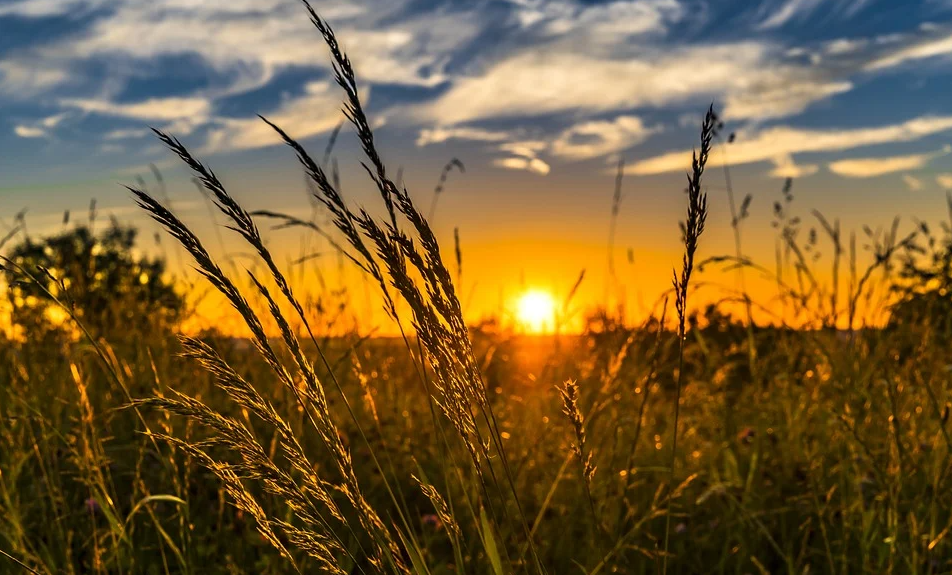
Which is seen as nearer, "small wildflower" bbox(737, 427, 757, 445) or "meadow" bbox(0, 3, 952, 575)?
"meadow" bbox(0, 3, 952, 575)

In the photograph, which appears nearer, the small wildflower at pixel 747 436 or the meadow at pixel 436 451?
the meadow at pixel 436 451

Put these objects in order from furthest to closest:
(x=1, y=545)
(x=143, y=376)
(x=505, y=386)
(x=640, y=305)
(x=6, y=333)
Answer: (x=505, y=386)
(x=6, y=333)
(x=640, y=305)
(x=143, y=376)
(x=1, y=545)

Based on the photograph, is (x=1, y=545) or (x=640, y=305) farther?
(x=640, y=305)

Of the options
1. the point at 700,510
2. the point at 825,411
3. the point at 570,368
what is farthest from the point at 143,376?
the point at 825,411

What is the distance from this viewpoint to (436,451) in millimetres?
3678

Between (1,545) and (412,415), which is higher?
(412,415)

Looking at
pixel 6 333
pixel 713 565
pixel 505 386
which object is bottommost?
pixel 713 565

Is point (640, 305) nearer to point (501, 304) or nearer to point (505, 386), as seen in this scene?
point (501, 304)

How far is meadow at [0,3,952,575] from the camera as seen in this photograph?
121 cm

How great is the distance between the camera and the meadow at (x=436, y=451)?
1205 mm

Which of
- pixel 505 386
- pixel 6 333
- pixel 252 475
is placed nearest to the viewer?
pixel 252 475

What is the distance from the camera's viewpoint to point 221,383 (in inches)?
47.1

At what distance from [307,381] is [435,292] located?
25cm

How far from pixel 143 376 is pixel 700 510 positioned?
3029 mm
